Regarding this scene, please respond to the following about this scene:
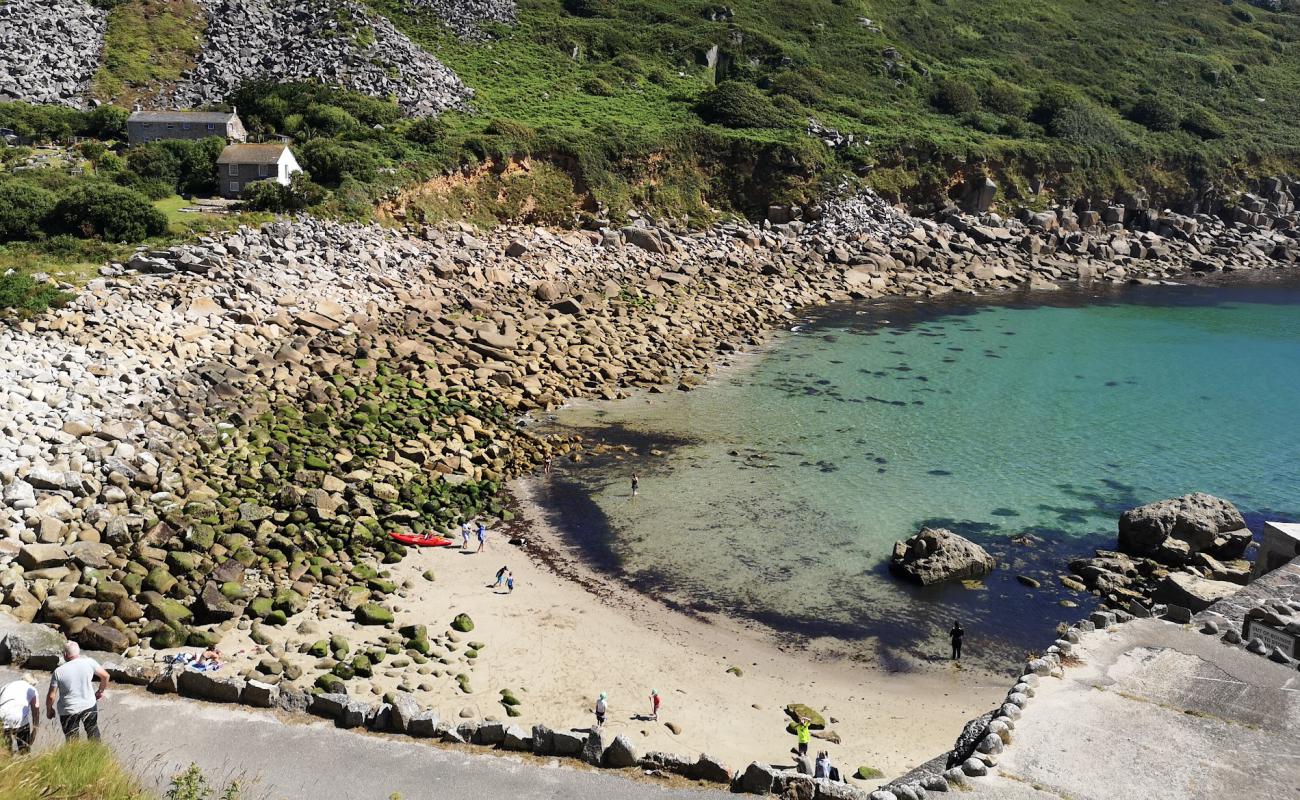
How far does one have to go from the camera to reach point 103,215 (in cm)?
4069

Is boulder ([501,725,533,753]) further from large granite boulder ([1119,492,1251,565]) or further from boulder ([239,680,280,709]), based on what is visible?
large granite boulder ([1119,492,1251,565])

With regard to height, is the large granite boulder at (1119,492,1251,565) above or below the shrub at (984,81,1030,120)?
below

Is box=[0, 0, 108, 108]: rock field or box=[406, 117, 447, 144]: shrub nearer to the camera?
box=[406, 117, 447, 144]: shrub

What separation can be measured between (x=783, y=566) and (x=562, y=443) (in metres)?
11.0

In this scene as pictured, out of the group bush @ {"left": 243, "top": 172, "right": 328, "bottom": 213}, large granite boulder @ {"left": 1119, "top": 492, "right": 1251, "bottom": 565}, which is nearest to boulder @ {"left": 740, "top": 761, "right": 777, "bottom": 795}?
large granite boulder @ {"left": 1119, "top": 492, "right": 1251, "bottom": 565}

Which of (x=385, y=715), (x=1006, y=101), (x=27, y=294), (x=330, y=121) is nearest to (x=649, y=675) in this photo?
(x=385, y=715)

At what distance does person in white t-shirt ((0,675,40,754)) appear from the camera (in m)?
13.0

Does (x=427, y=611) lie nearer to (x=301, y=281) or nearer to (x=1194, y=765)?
(x=1194, y=765)

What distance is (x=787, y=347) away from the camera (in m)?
50.8

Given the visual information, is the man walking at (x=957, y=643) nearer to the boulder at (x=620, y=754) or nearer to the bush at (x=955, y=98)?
the boulder at (x=620, y=754)

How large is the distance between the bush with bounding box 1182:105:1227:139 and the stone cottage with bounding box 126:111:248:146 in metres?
82.8

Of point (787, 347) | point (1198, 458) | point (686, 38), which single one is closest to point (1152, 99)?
point (686, 38)

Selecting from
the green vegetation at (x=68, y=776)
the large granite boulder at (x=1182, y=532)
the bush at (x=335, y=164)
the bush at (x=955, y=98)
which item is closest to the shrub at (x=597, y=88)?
the bush at (x=335, y=164)

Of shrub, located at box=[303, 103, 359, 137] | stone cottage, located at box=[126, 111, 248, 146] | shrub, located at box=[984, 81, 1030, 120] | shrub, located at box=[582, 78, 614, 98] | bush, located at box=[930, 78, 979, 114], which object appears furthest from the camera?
shrub, located at box=[984, 81, 1030, 120]
